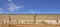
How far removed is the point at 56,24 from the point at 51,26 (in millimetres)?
144

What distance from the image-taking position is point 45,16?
6570 mm

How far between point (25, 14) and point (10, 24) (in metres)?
0.49

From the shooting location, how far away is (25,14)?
6.62 meters

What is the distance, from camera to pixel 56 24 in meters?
6.50

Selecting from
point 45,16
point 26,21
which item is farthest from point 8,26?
point 45,16

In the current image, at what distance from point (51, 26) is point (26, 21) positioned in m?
0.68

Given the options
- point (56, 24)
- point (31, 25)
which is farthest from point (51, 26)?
point (31, 25)

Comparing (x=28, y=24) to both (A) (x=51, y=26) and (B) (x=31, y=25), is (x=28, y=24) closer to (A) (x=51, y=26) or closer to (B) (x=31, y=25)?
(B) (x=31, y=25)

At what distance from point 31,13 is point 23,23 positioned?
36 centimetres

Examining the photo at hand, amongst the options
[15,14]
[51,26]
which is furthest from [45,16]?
[15,14]

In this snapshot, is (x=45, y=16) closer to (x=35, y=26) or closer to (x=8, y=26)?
(x=35, y=26)

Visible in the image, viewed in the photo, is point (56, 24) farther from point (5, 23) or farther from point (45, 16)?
point (5, 23)

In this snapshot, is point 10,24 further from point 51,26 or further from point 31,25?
point 51,26

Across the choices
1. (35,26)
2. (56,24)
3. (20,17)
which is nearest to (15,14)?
(20,17)
